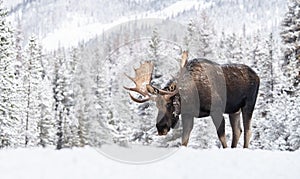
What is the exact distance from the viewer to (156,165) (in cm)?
834

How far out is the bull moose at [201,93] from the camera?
9.31 metres

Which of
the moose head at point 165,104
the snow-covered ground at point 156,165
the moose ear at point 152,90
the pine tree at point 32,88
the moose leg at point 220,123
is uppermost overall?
the moose ear at point 152,90

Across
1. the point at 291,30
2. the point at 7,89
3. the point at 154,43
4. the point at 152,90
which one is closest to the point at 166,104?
the point at 152,90

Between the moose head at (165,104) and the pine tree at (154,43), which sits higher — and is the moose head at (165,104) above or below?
above

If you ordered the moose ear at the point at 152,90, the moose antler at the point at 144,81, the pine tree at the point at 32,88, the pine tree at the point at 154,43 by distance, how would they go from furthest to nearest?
the pine tree at the point at 32,88
the pine tree at the point at 154,43
the moose antler at the point at 144,81
the moose ear at the point at 152,90

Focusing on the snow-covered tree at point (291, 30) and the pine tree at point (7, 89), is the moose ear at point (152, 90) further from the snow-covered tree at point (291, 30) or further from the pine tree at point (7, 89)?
the pine tree at point (7, 89)

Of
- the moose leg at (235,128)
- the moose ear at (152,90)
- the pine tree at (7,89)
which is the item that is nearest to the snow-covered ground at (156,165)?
the moose leg at (235,128)

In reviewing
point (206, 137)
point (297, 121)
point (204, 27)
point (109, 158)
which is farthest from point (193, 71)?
point (204, 27)

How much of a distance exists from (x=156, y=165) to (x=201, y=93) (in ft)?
6.99

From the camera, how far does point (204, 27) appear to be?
1672 inches

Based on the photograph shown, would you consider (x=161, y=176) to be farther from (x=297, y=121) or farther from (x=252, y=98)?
(x=297, y=121)

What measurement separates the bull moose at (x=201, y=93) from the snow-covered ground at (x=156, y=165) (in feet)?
2.51

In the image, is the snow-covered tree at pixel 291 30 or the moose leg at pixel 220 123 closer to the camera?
the moose leg at pixel 220 123

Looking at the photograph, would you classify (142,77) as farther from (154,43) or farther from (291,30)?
(154,43)
